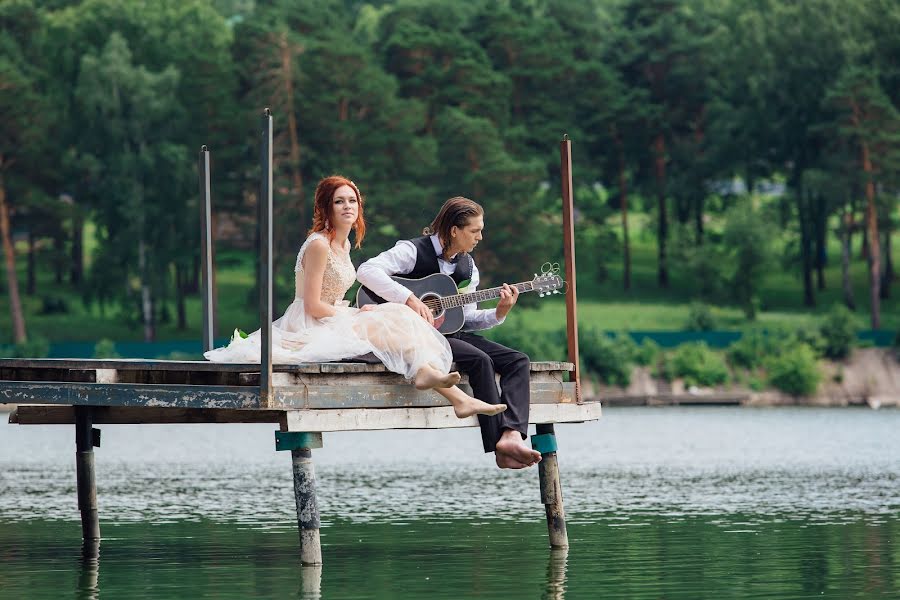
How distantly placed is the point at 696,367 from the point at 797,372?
3.86 meters

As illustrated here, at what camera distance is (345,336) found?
17609 millimetres

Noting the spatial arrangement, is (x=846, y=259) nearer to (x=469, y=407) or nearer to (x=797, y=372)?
(x=797, y=372)

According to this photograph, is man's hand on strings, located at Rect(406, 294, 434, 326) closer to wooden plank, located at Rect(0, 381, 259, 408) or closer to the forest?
wooden plank, located at Rect(0, 381, 259, 408)

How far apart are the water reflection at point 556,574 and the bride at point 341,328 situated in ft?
5.41

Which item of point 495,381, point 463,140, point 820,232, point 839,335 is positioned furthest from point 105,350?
point 495,381

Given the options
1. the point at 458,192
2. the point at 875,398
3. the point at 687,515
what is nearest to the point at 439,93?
the point at 458,192

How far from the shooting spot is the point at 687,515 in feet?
85.1

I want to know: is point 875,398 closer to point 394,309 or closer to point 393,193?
point 393,193

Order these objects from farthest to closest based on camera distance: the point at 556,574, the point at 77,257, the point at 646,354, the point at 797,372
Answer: the point at 77,257 → the point at 646,354 → the point at 797,372 → the point at 556,574

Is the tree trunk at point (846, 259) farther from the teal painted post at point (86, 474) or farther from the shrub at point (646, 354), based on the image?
the teal painted post at point (86, 474)

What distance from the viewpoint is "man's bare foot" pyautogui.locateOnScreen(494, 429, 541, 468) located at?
17.2 meters

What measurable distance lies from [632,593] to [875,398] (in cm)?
5975

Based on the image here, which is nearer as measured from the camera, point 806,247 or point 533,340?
point 533,340

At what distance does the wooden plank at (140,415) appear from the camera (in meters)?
19.4
